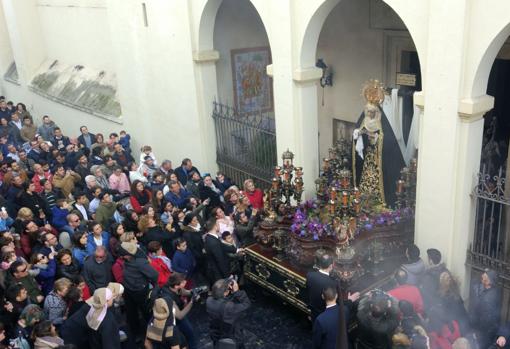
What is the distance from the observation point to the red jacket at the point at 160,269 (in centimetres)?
675

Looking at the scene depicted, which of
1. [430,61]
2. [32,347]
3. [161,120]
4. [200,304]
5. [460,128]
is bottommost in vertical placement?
[200,304]

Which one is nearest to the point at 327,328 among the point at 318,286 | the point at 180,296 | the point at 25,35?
the point at 318,286

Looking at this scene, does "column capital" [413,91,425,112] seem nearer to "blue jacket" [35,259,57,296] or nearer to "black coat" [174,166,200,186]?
"black coat" [174,166,200,186]

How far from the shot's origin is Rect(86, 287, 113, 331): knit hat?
534 centimetres

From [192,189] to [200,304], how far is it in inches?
90.0

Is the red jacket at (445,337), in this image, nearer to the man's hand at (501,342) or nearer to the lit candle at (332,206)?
the man's hand at (501,342)

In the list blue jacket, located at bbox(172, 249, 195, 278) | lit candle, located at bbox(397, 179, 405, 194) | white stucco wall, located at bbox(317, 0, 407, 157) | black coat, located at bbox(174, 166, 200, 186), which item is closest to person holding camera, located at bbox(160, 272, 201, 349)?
blue jacket, located at bbox(172, 249, 195, 278)

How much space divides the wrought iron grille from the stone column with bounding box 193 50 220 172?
106 mm

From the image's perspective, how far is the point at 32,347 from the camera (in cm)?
569

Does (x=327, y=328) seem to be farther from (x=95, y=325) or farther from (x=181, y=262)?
(x=181, y=262)

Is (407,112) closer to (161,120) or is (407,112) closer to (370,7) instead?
(370,7)

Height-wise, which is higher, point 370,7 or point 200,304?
point 370,7

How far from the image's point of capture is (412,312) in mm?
5418

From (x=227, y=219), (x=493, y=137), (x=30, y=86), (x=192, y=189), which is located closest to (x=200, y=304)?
(x=227, y=219)
